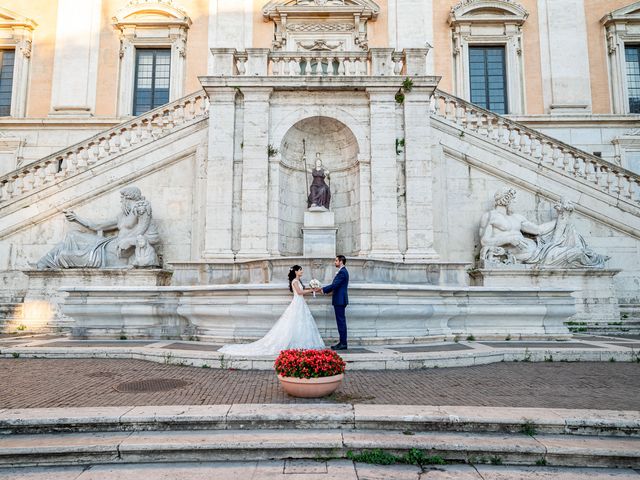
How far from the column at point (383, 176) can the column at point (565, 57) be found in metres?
10.5

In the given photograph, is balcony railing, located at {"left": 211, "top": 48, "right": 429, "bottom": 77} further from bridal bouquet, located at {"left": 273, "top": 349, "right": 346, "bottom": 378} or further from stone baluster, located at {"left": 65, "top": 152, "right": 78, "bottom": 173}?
bridal bouquet, located at {"left": 273, "top": 349, "right": 346, "bottom": 378}

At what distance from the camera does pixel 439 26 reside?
73.3 ft

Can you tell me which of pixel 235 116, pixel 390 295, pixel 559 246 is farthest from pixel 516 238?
pixel 235 116

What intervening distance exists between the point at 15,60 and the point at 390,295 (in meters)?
21.7

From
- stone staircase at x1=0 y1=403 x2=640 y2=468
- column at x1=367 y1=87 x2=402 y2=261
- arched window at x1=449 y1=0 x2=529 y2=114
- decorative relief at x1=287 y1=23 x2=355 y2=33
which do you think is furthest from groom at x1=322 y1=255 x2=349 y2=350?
decorative relief at x1=287 y1=23 x2=355 y2=33

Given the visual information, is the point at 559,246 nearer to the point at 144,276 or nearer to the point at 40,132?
the point at 144,276

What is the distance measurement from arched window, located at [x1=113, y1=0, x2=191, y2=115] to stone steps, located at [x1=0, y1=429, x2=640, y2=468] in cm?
1991

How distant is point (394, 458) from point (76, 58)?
77.5ft

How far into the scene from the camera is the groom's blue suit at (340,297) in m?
8.96

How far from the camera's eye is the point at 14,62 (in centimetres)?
2220

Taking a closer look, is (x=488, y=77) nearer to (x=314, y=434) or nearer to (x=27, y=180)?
(x=27, y=180)

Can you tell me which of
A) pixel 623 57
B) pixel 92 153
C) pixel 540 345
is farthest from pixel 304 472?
pixel 623 57

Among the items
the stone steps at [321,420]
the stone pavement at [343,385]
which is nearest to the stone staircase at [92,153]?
the stone pavement at [343,385]

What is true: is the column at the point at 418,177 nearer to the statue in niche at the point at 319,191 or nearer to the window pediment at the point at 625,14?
the statue in niche at the point at 319,191
